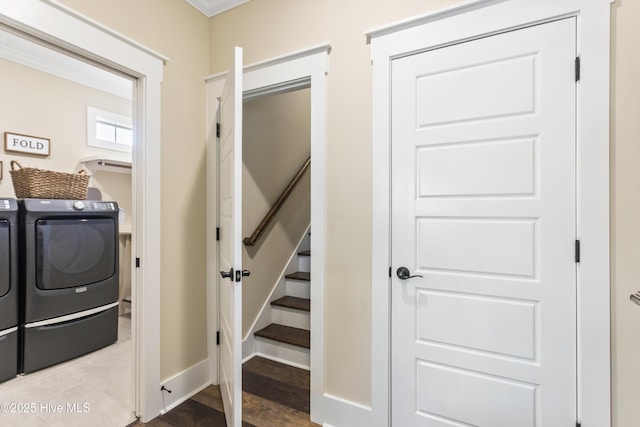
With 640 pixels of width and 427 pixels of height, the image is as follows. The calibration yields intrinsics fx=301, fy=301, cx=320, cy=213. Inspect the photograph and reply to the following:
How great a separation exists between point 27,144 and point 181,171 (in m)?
2.03

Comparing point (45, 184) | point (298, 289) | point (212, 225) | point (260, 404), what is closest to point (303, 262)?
point (298, 289)

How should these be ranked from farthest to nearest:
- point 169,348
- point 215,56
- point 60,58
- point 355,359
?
1. point 60,58
2. point 215,56
3. point 169,348
4. point 355,359

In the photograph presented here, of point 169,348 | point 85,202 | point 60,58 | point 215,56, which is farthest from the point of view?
point 60,58

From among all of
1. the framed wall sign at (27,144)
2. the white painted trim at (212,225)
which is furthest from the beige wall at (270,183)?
the framed wall sign at (27,144)

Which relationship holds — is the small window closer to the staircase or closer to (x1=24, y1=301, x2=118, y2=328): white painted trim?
(x1=24, y1=301, x2=118, y2=328): white painted trim

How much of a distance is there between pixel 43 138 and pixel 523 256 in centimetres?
412

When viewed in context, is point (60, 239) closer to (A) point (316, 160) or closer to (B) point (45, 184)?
(B) point (45, 184)

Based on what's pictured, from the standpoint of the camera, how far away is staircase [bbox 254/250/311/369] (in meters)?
2.46

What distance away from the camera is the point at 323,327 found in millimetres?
1808

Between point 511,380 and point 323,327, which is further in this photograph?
point 323,327

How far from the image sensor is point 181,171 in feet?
6.84

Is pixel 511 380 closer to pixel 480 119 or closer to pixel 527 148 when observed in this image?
pixel 527 148

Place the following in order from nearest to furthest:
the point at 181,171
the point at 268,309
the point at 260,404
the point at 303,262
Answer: the point at 260,404, the point at 181,171, the point at 268,309, the point at 303,262

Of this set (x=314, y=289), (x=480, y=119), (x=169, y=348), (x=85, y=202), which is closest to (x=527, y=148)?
(x=480, y=119)
